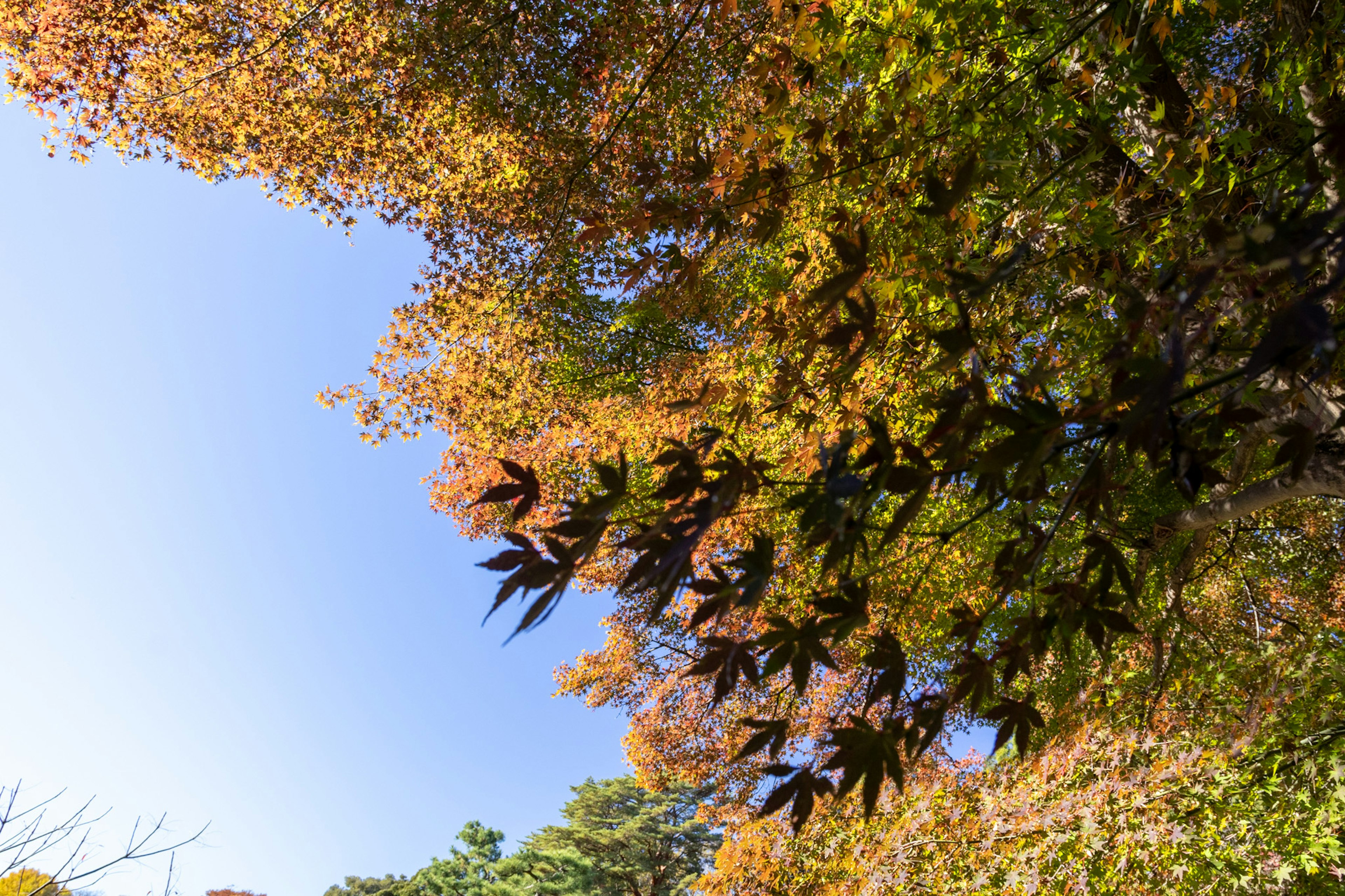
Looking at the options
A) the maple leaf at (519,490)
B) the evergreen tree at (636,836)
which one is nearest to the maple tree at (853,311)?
the maple leaf at (519,490)

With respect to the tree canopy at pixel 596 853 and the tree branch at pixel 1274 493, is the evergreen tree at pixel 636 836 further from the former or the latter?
the tree branch at pixel 1274 493

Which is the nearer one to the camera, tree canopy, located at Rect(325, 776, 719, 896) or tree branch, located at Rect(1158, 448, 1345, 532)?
tree branch, located at Rect(1158, 448, 1345, 532)

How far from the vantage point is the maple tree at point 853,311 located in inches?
51.3

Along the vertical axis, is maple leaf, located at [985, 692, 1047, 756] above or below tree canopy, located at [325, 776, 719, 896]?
below

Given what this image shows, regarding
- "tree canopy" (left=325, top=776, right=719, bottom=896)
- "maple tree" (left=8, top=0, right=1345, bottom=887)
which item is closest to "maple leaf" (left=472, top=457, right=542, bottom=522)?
"maple tree" (left=8, top=0, right=1345, bottom=887)

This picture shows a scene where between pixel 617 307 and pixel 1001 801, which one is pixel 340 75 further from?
pixel 1001 801

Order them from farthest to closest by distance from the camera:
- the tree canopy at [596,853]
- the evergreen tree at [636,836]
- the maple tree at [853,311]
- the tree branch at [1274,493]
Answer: the evergreen tree at [636,836], the tree canopy at [596,853], the tree branch at [1274,493], the maple tree at [853,311]

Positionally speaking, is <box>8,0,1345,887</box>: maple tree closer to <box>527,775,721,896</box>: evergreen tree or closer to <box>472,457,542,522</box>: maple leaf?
<box>472,457,542,522</box>: maple leaf

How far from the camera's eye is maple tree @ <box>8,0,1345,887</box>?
1.30 metres

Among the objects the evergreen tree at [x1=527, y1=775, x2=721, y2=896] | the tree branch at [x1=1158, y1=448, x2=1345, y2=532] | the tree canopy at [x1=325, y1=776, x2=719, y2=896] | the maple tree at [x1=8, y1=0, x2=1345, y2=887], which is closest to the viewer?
the maple tree at [x1=8, y1=0, x2=1345, y2=887]

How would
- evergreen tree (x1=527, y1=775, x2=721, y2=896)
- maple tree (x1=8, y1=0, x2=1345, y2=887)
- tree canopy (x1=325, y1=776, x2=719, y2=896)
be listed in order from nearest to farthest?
maple tree (x1=8, y1=0, x2=1345, y2=887) → tree canopy (x1=325, y1=776, x2=719, y2=896) → evergreen tree (x1=527, y1=775, x2=721, y2=896)

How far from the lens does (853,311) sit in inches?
58.0

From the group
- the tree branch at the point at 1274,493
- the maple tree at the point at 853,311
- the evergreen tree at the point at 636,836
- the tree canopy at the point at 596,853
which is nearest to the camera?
the maple tree at the point at 853,311

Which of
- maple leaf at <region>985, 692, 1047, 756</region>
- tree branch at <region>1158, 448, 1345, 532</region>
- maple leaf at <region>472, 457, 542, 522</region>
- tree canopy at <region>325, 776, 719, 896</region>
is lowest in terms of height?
maple leaf at <region>985, 692, 1047, 756</region>
